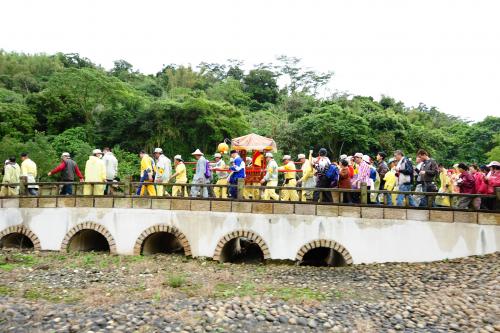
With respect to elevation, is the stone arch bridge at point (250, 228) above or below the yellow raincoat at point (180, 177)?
below

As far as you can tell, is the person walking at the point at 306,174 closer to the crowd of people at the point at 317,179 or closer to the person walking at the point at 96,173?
the crowd of people at the point at 317,179

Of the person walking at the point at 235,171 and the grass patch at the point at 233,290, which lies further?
the person walking at the point at 235,171

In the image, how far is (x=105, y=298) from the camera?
9109 millimetres

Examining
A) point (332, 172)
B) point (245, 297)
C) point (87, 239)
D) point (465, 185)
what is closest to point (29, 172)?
point (87, 239)

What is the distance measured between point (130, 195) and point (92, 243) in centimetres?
254

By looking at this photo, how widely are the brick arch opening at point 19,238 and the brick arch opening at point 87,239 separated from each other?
969mm

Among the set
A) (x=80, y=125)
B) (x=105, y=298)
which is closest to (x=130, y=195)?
(x=105, y=298)

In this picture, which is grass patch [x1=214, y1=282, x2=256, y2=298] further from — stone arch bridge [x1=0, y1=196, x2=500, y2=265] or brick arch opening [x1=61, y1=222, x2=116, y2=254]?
brick arch opening [x1=61, y1=222, x2=116, y2=254]

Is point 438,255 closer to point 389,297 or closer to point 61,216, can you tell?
point 389,297

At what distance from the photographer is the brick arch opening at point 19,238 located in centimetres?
1374

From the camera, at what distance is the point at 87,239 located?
1444 centimetres

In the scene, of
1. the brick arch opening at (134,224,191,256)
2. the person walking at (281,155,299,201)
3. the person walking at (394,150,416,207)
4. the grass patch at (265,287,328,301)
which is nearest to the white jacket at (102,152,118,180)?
the brick arch opening at (134,224,191,256)

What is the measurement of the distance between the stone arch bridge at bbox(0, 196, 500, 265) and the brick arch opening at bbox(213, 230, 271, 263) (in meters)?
0.03

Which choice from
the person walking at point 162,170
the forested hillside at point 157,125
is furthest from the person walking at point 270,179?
the forested hillside at point 157,125
